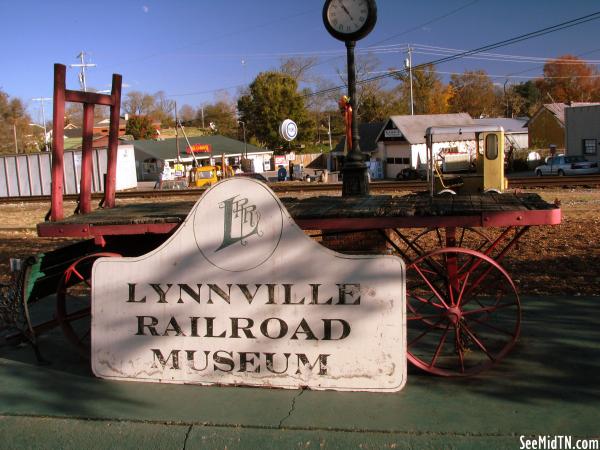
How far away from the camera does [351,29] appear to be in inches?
315

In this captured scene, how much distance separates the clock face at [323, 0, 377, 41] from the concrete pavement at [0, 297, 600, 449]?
15.1ft

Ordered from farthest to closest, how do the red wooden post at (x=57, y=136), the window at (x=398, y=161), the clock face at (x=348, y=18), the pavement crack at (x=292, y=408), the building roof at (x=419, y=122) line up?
the window at (x=398, y=161), the building roof at (x=419, y=122), the clock face at (x=348, y=18), the red wooden post at (x=57, y=136), the pavement crack at (x=292, y=408)

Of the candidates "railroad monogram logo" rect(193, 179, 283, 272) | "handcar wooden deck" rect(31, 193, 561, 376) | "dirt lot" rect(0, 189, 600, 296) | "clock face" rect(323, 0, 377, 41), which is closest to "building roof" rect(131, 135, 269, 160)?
"dirt lot" rect(0, 189, 600, 296)

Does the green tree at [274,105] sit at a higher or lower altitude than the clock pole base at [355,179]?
higher

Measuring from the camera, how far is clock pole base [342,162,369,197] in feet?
26.1

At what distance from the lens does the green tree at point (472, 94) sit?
85.0m

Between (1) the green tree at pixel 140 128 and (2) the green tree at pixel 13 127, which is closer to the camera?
(2) the green tree at pixel 13 127

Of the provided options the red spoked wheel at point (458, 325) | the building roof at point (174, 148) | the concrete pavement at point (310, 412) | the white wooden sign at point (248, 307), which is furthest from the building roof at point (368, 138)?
the white wooden sign at point (248, 307)

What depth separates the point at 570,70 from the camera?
278 feet

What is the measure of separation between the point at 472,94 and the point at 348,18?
81.9 meters

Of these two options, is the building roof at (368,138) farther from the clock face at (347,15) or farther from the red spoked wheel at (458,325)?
the red spoked wheel at (458,325)

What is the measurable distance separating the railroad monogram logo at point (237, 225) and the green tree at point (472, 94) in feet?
276

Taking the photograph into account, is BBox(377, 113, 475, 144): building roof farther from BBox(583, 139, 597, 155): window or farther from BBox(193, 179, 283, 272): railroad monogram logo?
BBox(193, 179, 283, 272): railroad monogram logo

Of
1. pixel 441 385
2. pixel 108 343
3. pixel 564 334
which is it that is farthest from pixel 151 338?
pixel 564 334
